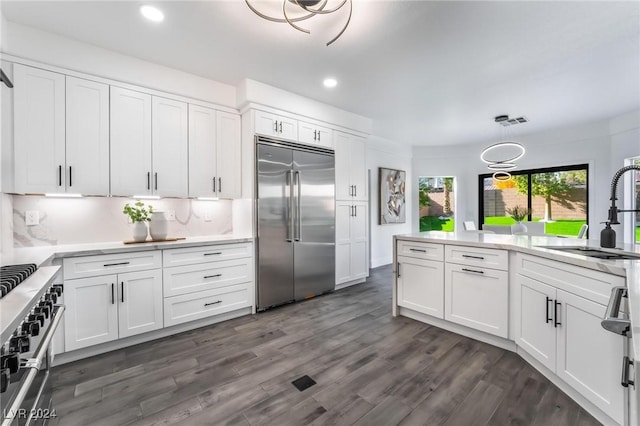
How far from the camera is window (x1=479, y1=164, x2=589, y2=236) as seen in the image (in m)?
5.50

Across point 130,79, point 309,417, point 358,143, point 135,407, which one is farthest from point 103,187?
point 358,143

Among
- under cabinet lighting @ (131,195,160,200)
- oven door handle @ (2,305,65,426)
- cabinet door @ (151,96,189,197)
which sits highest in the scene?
cabinet door @ (151,96,189,197)

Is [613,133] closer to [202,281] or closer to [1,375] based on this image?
[202,281]

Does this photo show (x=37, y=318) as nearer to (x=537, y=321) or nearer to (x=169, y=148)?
(x=169, y=148)

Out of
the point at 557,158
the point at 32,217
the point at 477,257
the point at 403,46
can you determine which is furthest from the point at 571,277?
the point at 557,158

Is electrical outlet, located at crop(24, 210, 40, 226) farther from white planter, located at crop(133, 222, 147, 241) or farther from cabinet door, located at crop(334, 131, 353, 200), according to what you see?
cabinet door, located at crop(334, 131, 353, 200)

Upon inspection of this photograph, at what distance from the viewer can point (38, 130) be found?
2305mm

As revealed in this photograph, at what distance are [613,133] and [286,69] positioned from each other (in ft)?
18.7

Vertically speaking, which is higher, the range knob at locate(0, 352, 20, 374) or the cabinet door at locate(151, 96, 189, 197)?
the cabinet door at locate(151, 96, 189, 197)

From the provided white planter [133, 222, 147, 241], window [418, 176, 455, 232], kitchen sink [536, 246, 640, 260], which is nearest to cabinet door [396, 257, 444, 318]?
kitchen sink [536, 246, 640, 260]

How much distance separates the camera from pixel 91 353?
2.32m

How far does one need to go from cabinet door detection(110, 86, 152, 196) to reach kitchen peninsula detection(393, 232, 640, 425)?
2.82 metres

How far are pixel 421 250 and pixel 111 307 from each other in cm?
292

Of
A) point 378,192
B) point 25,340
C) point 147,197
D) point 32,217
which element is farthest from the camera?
point 378,192
